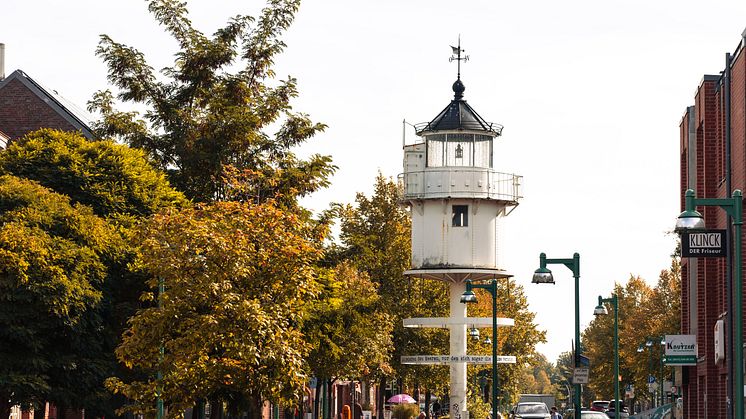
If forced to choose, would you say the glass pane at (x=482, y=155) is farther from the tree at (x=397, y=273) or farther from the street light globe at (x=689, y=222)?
the street light globe at (x=689, y=222)

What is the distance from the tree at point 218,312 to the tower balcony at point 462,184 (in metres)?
31.1

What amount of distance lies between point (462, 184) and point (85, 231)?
3004 cm

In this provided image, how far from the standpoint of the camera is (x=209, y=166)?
43.0 m

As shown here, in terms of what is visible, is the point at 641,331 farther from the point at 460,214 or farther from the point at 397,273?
the point at 460,214

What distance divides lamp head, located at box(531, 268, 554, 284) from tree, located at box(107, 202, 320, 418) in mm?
6459

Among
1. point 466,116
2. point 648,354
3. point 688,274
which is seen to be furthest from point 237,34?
point 648,354

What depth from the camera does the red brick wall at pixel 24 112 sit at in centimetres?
5719

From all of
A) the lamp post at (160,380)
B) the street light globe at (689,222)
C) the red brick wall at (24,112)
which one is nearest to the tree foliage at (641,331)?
the red brick wall at (24,112)

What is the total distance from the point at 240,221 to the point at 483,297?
53.6 metres

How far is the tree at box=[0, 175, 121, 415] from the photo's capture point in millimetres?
34250

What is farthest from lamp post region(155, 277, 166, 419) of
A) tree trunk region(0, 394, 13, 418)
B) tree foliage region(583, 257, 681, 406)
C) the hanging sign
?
tree foliage region(583, 257, 681, 406)

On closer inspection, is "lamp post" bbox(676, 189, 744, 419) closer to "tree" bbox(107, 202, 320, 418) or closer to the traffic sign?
"tree" bbox(107, 202, 320, 418)

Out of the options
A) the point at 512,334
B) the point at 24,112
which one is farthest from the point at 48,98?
the point at 512,334

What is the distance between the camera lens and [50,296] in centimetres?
3447
